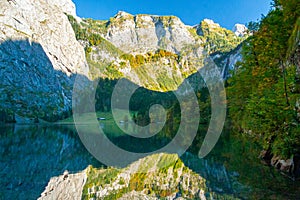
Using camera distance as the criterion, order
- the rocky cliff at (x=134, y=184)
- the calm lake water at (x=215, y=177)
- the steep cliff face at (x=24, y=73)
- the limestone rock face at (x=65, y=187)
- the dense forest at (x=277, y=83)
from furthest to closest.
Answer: the steep cliff face at (x=24, y=73) < the dense forest at (x=277, y=83) < the limestone rock face at (x=65, y=187) < the rocky cliff at (x=134, y=184) < the calm lake water at (x=215, y=177)

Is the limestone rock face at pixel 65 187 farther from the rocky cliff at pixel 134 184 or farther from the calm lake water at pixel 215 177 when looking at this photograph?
the calm lake water at pixel 215 177

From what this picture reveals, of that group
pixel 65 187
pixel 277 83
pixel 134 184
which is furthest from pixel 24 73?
pixel 277 83

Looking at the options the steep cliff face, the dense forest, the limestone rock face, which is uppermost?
the steep cliff face

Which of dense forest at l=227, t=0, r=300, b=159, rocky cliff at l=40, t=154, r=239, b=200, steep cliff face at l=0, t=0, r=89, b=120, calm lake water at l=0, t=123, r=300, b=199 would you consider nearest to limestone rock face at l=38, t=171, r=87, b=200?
rocky cliff at l=40, t=154, r=239, b=200

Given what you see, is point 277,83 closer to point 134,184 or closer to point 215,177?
point 215,177

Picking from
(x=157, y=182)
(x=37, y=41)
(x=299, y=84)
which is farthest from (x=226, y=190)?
(x=37, y=41)

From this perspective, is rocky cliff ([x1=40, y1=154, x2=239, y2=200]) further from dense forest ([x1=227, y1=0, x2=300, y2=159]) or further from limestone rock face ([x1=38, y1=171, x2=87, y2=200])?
dense forest ([x1=227, y1=0, x2=300, y2=159])

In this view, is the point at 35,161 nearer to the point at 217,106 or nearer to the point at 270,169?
the point at 270,169

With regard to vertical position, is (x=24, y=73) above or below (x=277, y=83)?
above

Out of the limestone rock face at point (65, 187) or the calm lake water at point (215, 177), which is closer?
the calm lake water at point (215, 177)

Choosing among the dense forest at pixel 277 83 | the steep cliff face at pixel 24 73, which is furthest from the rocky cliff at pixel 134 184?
the steep cliff face at pixel 24 73

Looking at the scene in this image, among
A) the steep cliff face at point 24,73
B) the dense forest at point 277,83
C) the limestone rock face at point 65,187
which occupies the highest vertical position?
the steep cliff face at point 24,73
